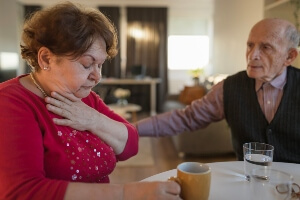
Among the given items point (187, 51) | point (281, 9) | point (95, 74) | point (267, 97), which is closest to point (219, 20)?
point (281, 9)

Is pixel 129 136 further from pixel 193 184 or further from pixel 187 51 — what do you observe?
pixel 187 51

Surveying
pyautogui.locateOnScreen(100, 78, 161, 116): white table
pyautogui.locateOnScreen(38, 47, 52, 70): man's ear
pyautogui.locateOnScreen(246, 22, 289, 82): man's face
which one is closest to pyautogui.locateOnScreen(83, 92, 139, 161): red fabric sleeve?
pyautogui.locateOnScreen(38, 47, 52, 70): man's ear

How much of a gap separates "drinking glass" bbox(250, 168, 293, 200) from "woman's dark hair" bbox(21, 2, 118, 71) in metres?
0.57

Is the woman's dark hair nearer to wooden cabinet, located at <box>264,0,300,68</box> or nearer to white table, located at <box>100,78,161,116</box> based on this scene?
wooden cabinet, located at <box>264,0,300,68</box>

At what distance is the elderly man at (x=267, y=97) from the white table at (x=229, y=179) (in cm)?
28

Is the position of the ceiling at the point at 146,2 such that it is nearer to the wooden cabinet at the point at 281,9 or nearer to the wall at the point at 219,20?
the wall at the point at 219,20

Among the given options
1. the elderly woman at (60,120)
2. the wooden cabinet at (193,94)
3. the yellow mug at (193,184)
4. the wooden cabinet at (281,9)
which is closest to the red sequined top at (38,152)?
the elderly woman at (60,120)

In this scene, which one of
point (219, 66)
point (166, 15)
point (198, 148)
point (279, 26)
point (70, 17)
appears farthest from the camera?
point (166, 15)

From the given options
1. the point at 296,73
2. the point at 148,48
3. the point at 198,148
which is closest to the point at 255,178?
the point at 296,73

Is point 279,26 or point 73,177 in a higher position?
point 279,26

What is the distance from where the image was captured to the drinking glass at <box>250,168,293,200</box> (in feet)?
2.43

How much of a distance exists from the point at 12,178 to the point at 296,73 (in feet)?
4.23

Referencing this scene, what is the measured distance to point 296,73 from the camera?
1.40 meters

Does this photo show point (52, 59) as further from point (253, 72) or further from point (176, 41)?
point (176, 41)
